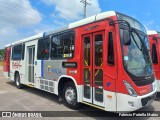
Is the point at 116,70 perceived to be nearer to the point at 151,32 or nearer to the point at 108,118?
the point at 108,118

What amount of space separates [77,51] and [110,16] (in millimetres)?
1659

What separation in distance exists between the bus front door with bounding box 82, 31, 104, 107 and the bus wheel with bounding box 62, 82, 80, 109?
0.56 m

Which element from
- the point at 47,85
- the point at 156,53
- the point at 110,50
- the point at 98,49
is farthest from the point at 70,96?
the point at 156,53

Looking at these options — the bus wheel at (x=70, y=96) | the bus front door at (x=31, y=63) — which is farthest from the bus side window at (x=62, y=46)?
the bus front door at (x=31, y=63)

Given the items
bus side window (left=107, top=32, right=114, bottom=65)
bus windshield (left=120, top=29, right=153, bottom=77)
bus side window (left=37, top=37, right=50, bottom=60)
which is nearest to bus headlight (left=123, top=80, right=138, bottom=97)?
bus windshield (left=120, top=29, right=153, bottom=77)

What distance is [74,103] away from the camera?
6125mm

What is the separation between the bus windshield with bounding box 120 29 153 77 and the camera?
15.1ft

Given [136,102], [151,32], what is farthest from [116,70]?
[151,32]

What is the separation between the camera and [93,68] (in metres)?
5.28

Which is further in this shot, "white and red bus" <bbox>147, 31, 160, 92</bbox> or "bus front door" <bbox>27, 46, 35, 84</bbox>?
"bus front door" <bbox>27, 46, 35, 84</bbox>

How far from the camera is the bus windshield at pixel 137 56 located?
461 cm

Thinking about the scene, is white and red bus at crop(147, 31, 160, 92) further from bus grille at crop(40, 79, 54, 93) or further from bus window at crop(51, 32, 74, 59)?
bus grille at crop(40, 79, 54, 93)

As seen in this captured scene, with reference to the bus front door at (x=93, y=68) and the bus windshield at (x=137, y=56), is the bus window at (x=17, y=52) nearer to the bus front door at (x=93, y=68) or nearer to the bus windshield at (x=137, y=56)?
the bus front door at (x=93, y=68)

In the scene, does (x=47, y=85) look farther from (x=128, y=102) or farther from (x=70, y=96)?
(x=128, y=102)
